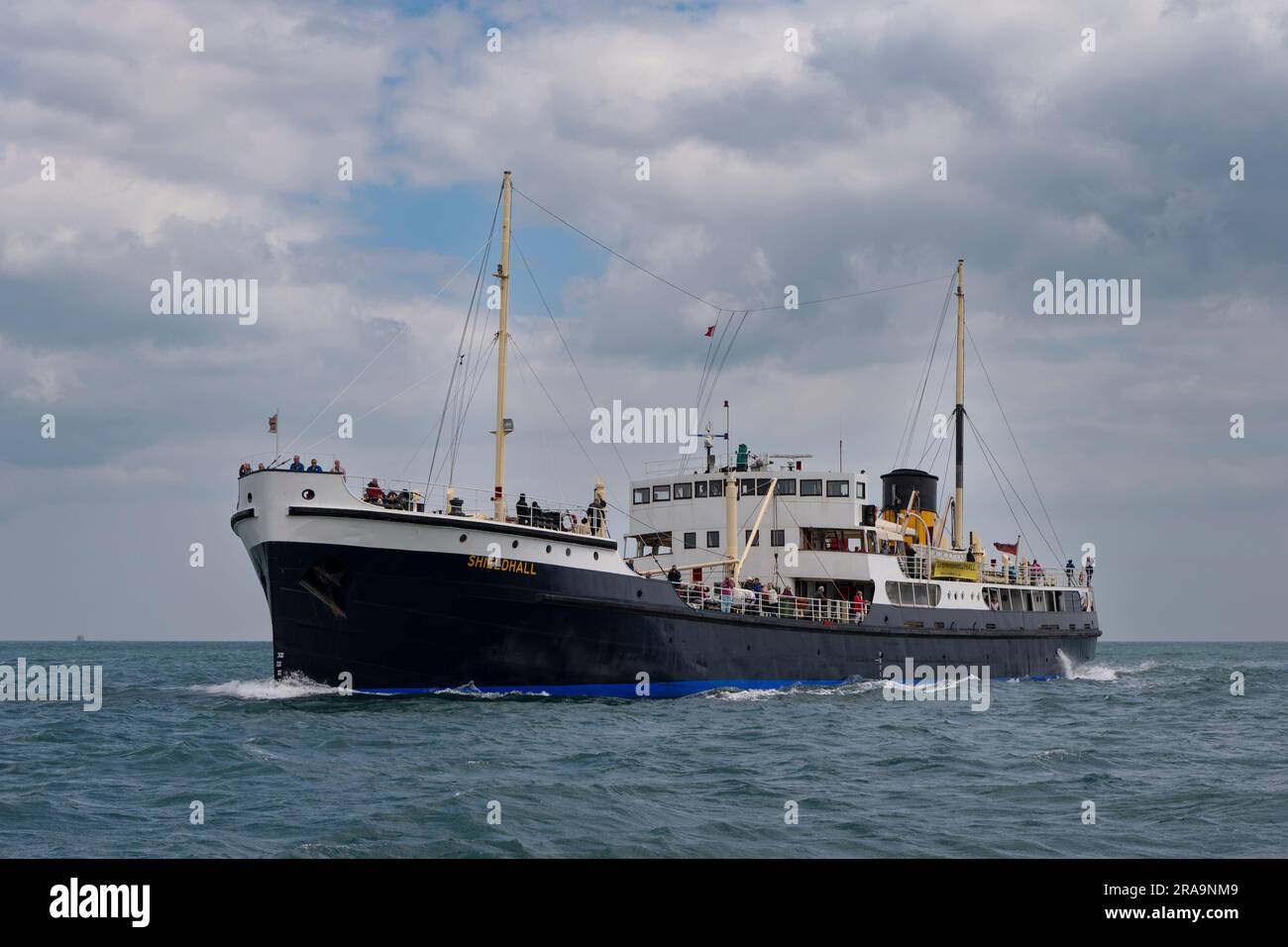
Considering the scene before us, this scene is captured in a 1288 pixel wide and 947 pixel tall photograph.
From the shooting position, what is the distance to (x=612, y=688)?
30844 mm

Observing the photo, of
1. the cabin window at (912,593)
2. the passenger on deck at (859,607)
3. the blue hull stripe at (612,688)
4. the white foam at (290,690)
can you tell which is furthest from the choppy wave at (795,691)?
the white foam at (290,690)

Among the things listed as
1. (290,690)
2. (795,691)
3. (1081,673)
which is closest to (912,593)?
(795,691)

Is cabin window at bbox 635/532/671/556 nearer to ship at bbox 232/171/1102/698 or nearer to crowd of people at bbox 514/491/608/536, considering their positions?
ship at bbox 232/171/1102/698

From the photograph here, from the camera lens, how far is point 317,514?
27.8 meters

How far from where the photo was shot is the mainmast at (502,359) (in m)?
30.0

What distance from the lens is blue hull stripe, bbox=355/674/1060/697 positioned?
28547 millimetres

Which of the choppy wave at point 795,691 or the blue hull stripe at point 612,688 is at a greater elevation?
the blue hull stripe at point 612,688

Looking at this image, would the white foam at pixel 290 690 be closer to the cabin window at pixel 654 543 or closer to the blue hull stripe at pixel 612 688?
the blue hull stripe at pixel 612 688

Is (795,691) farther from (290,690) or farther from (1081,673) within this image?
(1081,673)

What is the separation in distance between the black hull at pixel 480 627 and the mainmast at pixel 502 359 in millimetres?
1982

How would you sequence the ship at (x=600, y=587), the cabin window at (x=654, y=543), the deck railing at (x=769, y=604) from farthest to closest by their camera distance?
1. the cabin window at (x=654, y=543)
2. the deck railing at (x=769, y=604)
3. the ship at (x=600, y=587)
